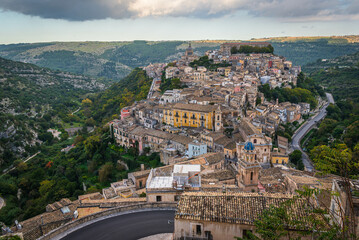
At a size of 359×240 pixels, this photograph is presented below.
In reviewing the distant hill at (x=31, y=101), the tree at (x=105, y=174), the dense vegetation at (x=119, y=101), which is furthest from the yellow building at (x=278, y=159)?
the distant hill at (x=31, y=101)

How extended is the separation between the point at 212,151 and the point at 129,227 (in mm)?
26746

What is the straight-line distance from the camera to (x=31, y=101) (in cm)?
10662

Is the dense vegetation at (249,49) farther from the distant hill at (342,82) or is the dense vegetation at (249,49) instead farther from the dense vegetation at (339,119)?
the distant hill at (342,82)

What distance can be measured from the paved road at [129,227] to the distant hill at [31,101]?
193 ft

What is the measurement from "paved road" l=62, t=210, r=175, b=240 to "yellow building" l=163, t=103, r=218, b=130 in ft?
104

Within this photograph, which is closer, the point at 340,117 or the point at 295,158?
the point at 295,158

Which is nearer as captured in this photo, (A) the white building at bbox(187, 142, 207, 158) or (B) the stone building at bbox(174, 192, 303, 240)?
(B) the stone building at bbox(174, 192, 303, 240)

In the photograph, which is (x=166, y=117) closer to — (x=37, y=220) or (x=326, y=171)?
(x=37, y=220)

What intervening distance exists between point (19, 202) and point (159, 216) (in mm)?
38123

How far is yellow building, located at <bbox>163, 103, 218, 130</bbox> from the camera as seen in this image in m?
49.7

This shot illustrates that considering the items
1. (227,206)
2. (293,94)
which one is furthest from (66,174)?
(293,94)

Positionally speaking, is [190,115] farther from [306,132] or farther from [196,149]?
[306,132]

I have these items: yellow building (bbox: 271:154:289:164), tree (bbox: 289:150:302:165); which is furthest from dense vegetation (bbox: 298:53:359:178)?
yellow building (bbox: 271:154:289:164)

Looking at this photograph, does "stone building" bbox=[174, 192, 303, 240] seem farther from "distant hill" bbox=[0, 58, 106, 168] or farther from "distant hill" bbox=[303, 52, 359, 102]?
"distant hill" bbox=[303, 52, 359, 102]
